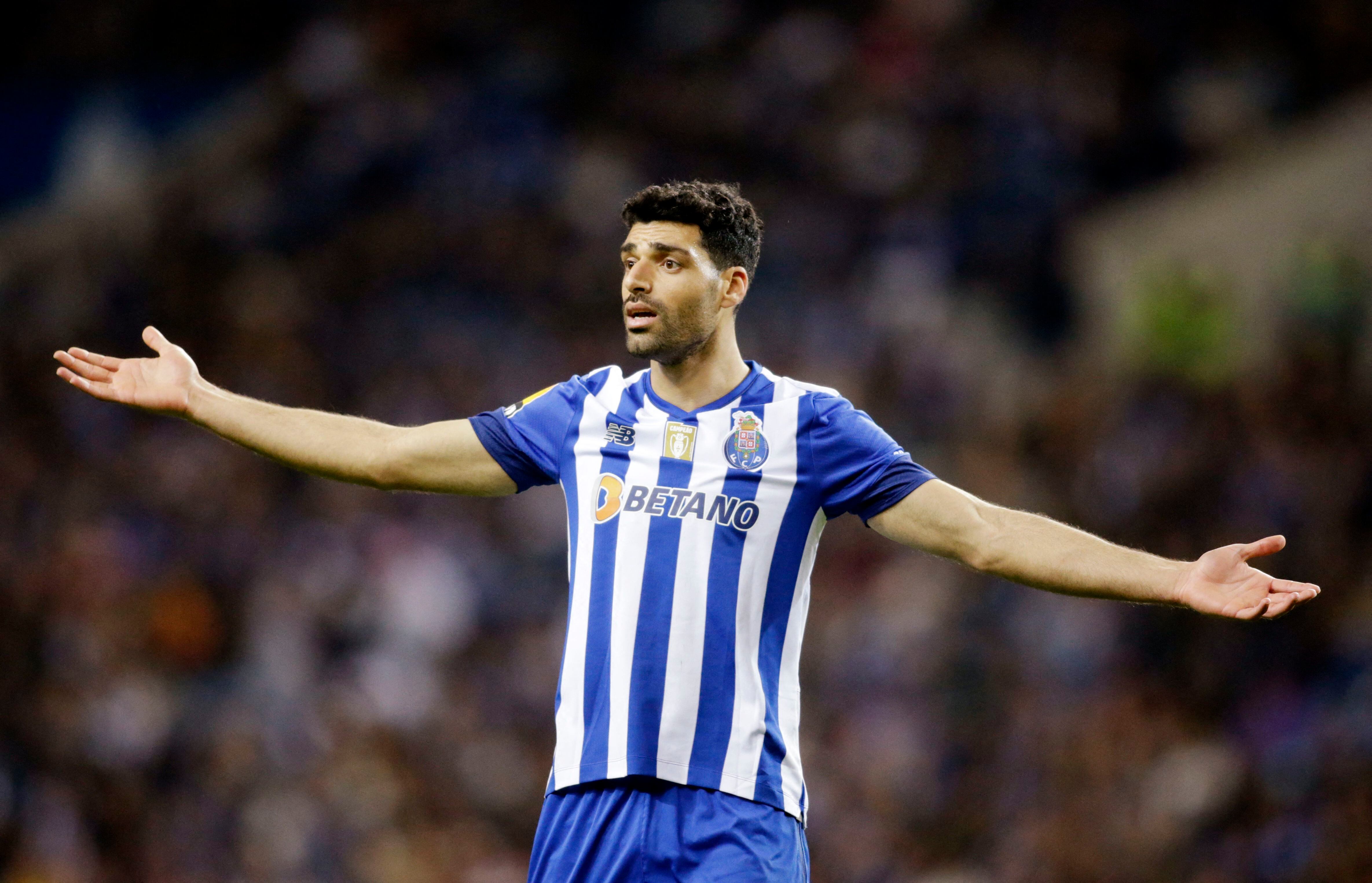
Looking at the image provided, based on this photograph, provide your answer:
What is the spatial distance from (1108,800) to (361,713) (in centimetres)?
505

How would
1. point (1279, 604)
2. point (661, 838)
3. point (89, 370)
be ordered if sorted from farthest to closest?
point (89, 370)
point (661, 838)
point (1279, 604)

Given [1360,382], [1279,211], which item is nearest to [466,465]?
[1360,382]

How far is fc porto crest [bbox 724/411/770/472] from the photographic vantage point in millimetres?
4223

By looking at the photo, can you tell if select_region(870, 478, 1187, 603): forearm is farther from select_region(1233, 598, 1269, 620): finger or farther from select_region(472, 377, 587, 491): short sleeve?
select_region(472, 377, 587, 491): short sleeve

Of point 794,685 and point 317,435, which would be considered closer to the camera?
point 794,685

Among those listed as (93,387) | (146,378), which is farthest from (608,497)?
(93,387)

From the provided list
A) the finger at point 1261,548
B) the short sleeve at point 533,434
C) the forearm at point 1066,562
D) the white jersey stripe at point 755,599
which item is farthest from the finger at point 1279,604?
the short sleeve at point 533,434

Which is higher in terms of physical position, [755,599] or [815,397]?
[815,397]

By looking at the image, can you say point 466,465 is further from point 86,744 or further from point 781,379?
point 86,744

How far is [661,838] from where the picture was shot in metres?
3.95

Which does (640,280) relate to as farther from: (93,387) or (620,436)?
(93,387)

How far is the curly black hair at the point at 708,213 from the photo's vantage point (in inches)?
174

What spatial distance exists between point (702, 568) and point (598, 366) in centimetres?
876

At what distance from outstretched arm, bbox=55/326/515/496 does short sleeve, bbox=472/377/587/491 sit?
35 mm
